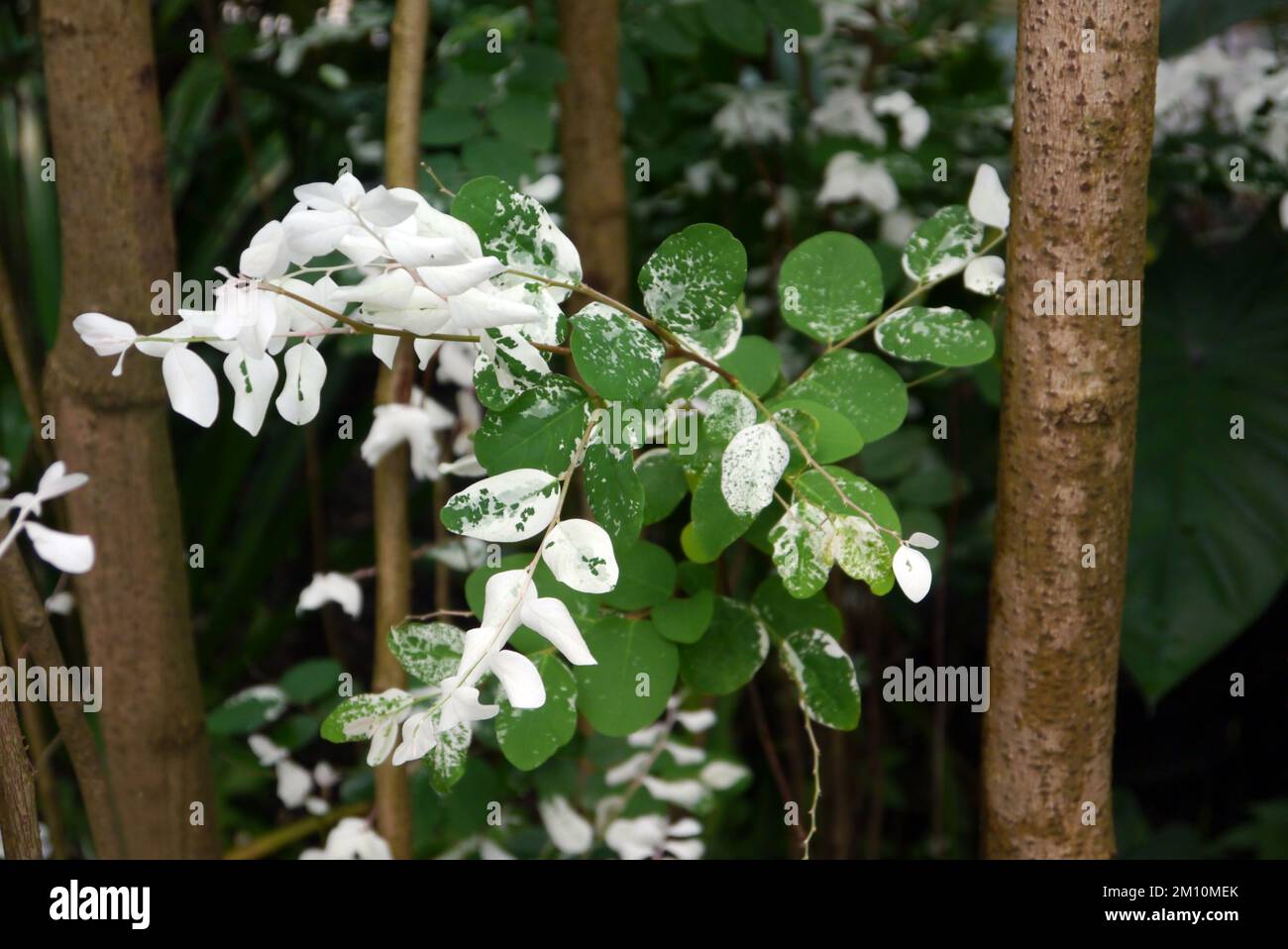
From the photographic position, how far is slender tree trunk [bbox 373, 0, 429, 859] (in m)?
0.75

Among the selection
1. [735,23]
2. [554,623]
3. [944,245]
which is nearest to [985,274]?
[944,245]

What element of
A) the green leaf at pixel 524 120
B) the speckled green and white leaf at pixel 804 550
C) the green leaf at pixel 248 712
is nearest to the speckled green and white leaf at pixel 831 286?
the speckled green and white leaf at pixel 804 550

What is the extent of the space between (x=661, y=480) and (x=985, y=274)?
0.23 m

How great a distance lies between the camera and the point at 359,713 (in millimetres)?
565

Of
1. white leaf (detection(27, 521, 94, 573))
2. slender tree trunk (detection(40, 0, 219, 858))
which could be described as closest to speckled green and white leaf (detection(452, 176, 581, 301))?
white leaf (detection(27, 521, 94, 573))

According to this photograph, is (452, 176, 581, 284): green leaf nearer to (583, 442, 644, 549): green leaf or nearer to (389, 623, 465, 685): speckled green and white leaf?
(583, 442, 644, 549): green leaf

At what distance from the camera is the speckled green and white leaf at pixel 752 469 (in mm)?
496

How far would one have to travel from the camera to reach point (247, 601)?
1.51m

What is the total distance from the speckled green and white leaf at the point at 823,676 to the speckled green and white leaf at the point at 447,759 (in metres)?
0.19

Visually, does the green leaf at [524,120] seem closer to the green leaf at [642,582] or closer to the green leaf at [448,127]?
the green leaf at [448,127]
